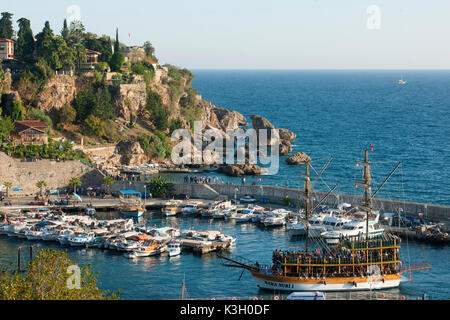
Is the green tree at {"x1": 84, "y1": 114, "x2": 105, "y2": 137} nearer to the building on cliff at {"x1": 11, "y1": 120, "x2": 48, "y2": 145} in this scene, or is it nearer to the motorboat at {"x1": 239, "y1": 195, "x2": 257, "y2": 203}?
the building on cliff at {"x1": 11, "y1": 120, "x2": 48, "y2": 145}

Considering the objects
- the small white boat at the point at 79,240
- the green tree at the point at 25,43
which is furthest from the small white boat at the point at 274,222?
the green tree at the point at 25,43

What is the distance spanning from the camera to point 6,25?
10681cm

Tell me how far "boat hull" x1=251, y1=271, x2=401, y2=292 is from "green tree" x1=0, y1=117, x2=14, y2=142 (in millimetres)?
46819

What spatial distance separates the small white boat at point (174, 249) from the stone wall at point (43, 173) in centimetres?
2504

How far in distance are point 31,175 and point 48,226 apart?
53.2 ft

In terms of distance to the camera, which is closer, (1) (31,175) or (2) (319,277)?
(2) (319,277)

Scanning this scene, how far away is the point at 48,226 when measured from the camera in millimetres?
63500

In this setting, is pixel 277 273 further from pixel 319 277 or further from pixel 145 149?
pixel 145 149

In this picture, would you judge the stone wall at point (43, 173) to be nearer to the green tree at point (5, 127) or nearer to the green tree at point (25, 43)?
the green tree at point (5, 127)

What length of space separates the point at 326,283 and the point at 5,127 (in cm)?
5222

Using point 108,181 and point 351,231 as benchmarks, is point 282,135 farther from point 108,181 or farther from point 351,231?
point 351,231

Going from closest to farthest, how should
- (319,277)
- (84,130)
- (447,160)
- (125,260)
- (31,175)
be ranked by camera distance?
(319,277), (125,260), (31,175), (84,130), (447,160)
